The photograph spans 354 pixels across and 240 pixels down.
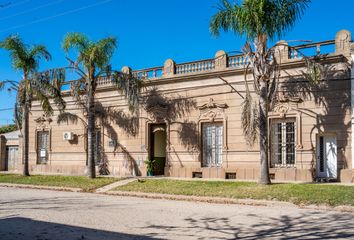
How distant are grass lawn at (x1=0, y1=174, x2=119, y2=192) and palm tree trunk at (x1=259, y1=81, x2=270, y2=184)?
23.7 feet

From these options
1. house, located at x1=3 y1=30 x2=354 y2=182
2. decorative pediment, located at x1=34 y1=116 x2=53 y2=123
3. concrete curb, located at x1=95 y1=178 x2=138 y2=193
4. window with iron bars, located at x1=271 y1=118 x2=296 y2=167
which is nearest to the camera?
house, located at x1=3 y1=30 x2=354 y2=182

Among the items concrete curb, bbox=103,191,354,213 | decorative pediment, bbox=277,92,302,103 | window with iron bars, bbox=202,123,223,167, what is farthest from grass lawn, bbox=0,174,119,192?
decorative pediment, bbox=277,92,302,103

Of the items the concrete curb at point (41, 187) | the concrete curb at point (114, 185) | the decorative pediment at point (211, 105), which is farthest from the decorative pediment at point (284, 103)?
the concrete curb at point (41, 187)

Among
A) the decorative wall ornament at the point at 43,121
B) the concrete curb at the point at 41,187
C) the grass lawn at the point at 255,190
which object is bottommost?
the concrete curb at the point at 41,187

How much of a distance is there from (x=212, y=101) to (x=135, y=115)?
4505 mm

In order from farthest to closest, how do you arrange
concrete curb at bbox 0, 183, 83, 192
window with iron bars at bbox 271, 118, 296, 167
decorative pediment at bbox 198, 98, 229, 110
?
1. decorative pediment at bbox 198, 98, 229, 110
2. concrete curb at bbox 0, 183, 83, 192
3. window with iron bars at bbox 271, 118, 296, 167

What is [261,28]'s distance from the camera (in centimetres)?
1609

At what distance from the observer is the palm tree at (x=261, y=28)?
16.0 metres

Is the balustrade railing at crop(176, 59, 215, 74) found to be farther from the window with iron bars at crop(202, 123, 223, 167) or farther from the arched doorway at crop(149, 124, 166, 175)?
the arched doorway at crop(149, 124, 166, 175)

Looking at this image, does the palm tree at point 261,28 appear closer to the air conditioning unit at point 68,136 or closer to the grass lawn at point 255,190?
the grass lawn at point 255,190

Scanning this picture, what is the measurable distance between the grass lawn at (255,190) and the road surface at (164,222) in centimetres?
115

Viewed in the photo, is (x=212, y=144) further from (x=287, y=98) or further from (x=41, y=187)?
(x=41, y=187)

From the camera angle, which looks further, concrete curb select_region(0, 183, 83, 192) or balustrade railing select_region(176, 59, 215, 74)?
balustrade railing select_region(176, 59, 215, 74)

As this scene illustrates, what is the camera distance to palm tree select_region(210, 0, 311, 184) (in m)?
16.0
